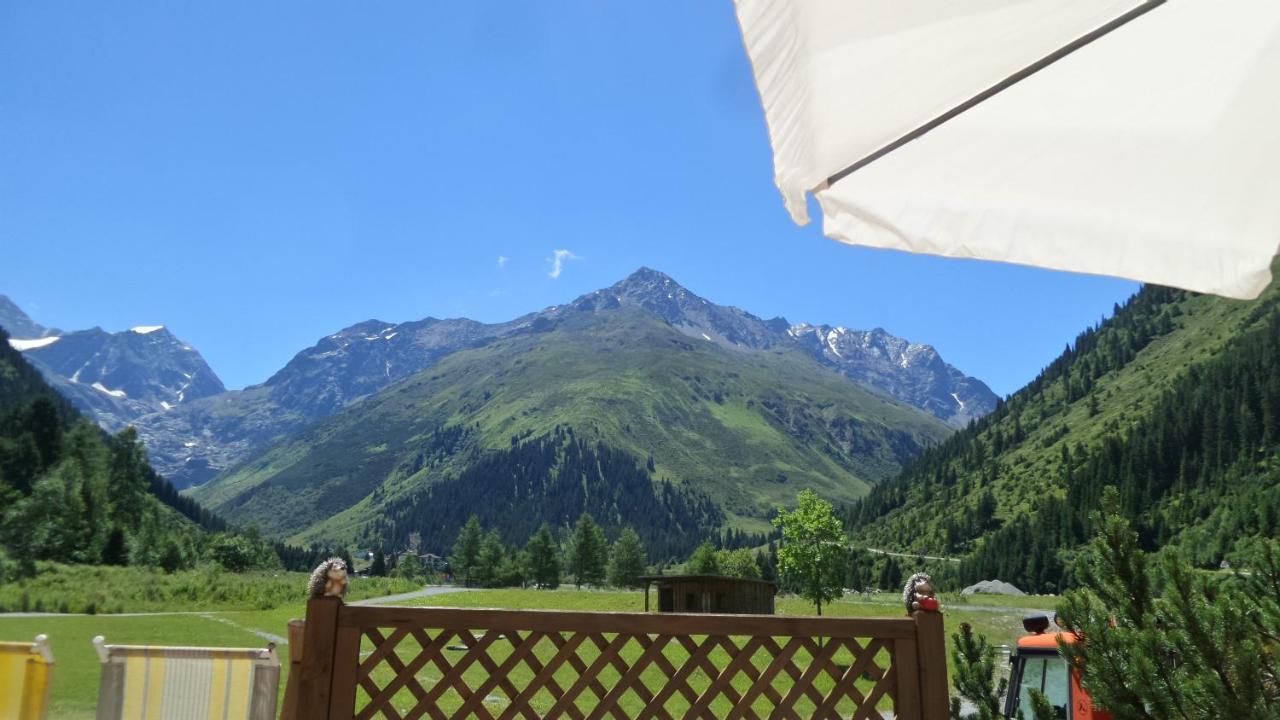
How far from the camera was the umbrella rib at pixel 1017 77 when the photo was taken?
8.81 feet

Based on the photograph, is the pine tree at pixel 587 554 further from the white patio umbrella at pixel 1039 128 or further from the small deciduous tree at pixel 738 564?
the white patio umbrella at pixel 1039 128

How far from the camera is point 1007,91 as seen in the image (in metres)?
3.14

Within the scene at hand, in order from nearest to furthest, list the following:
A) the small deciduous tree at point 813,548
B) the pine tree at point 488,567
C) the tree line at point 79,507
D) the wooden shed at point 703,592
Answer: the wooden shed at point 703,592 → the small deciduous tree at point 813,548 → the tree line at point 79,507 → the pine tree at point 488,567

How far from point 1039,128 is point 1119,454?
148 metres

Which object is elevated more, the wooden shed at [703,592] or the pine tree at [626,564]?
the wooden shed at [703,592]

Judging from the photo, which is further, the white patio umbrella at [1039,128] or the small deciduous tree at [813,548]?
the small deciduous tree at [813,548]

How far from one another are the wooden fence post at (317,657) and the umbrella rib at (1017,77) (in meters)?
3.99

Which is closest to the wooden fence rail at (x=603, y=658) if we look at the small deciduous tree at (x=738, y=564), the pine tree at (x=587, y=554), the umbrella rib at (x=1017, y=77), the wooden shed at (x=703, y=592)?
the umbrella rib at (x=1017, y=77)

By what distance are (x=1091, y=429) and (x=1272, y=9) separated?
566 feet

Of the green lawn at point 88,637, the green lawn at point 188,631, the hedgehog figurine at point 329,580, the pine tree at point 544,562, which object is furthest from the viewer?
the pine tree at point 544,562

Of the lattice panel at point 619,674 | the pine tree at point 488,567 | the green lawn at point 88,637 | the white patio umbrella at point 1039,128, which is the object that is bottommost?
the pine tree at point 488,567

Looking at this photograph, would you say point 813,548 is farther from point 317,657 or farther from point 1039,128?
point 1039,128

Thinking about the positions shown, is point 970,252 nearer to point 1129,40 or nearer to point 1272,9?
point 1129,40

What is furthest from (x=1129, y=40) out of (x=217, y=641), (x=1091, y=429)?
(x=1091, y=429)
